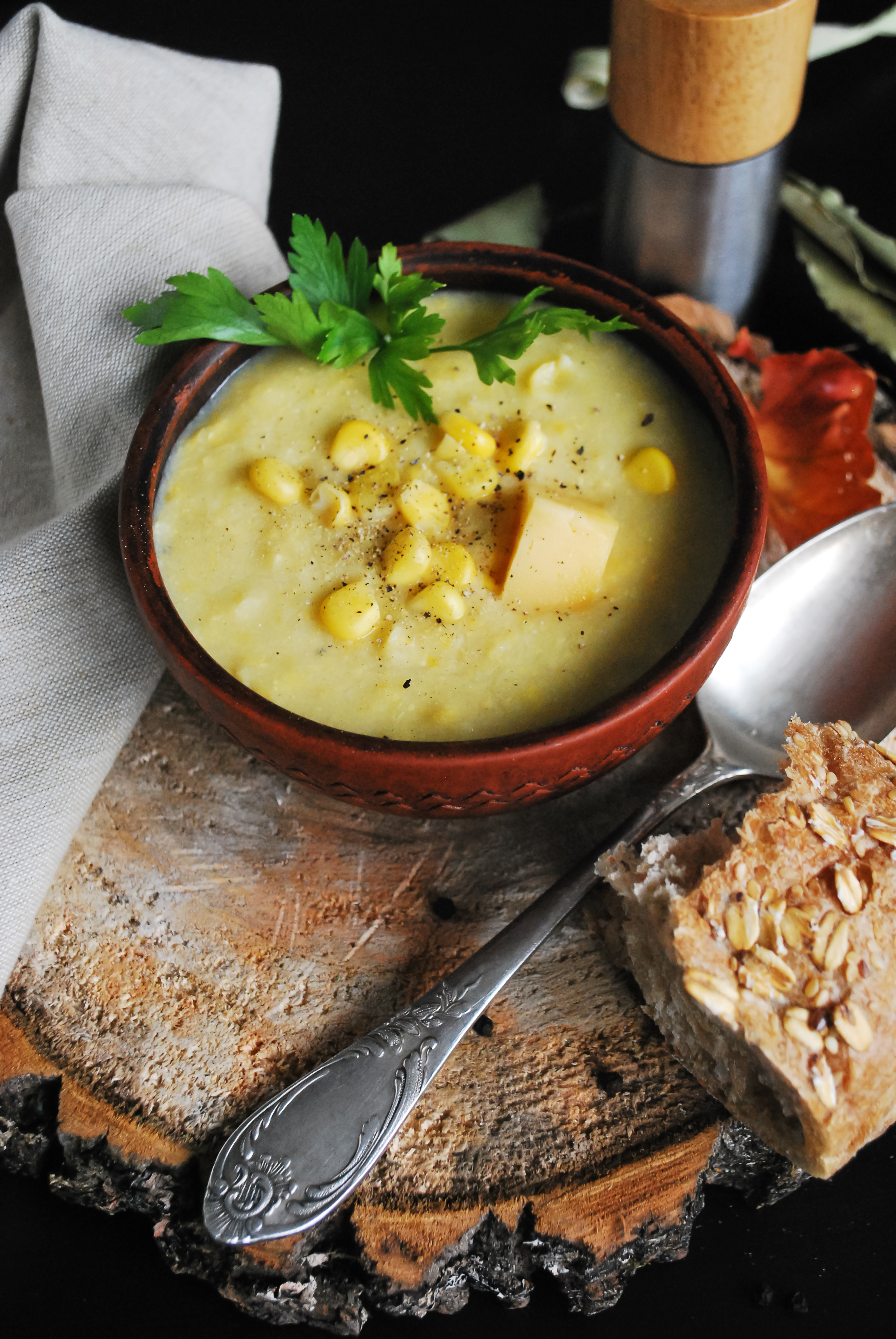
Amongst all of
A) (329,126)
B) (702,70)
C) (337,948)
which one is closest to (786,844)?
(337,948)

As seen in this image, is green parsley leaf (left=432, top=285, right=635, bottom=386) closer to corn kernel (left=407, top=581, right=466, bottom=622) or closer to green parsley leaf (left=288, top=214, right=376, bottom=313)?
green parsley leaf (left=288, top=214, right=376, bottom=313)

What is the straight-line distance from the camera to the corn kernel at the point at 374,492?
1.79 meters

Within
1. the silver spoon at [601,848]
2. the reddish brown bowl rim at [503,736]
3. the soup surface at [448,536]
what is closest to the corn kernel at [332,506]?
the soup surface at [448,536]

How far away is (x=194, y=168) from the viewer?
229 centimetres

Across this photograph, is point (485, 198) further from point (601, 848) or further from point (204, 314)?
point (601, 848)

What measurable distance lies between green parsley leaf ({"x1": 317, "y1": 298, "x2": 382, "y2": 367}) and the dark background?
1061 mm

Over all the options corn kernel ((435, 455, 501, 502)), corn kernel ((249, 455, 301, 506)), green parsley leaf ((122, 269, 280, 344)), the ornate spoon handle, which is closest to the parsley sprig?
green parsley leaf ((122, 269, 280, 344))

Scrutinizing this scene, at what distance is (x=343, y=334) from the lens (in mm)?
1910

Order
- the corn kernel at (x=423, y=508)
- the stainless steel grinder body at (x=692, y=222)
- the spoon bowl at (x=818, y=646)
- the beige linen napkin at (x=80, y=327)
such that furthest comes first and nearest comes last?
the stainless steel grinder body at (x=692, y=222) → the spoon bowl at (x=818, y=646) → the beige linen napkin at (x=80, y=327) → the corn kernel at (x=423, y=508)

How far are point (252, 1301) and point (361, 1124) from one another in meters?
0.31

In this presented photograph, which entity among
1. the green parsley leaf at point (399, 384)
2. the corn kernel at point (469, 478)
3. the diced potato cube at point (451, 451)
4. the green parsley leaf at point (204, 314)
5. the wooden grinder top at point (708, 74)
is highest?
the wooden grinder top at point (708, 74)

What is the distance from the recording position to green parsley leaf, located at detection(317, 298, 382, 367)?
1.91 metres

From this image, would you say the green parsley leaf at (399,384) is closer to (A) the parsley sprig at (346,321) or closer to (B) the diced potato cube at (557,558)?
(A) the parsley sprig at (346,321)

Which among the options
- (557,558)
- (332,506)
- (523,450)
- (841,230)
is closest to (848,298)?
(841,230)
